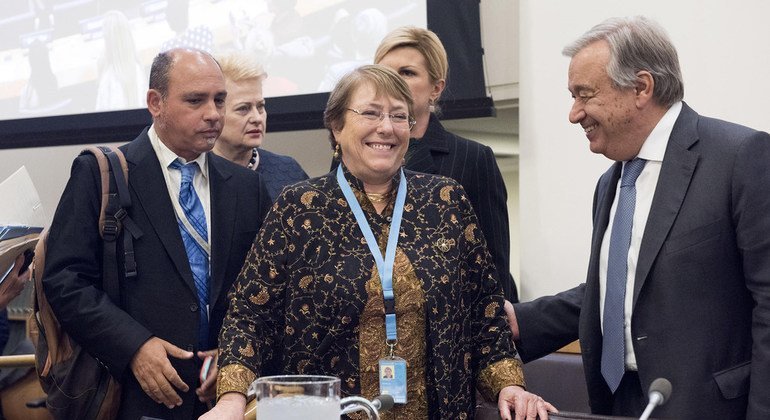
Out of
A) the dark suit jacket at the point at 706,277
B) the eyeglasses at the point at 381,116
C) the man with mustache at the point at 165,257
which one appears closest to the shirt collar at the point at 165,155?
the man with mustache at the point at 165,257

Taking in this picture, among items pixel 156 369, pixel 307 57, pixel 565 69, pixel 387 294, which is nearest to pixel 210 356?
pixel 156 369

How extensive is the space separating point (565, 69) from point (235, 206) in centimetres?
193

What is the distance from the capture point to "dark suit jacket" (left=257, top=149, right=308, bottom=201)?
3.38 metres

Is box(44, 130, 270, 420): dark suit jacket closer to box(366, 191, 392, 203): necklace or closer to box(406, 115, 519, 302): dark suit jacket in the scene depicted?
box(366, 191, 392, 203): necklace

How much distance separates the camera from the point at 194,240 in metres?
2.74

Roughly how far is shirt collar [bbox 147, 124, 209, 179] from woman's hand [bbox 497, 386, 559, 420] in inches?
44.2

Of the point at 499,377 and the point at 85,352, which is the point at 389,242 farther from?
the point at 85,352

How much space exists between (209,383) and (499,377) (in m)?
0.78

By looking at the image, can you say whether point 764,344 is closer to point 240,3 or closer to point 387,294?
point 387,294

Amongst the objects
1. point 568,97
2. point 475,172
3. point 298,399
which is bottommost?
point 298,399

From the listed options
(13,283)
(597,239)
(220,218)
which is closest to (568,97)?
(597,239)

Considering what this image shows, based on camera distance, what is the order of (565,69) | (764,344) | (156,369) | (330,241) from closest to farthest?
(764,344) → (330,241) → (156,369) → (565,69)

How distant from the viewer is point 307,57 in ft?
17.6

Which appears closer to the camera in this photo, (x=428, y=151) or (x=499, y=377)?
(x=499, y=377)
